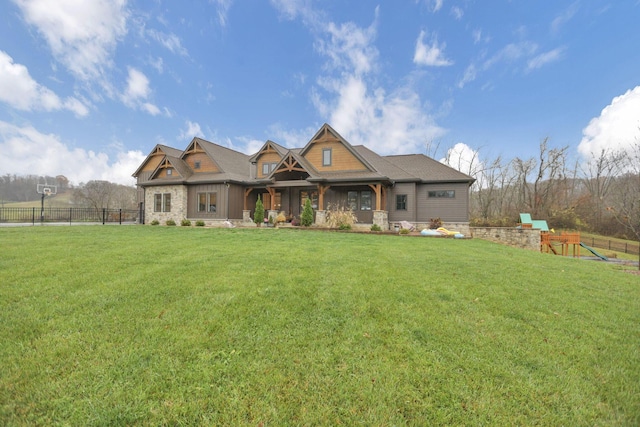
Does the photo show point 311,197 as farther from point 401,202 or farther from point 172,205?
point 172,205

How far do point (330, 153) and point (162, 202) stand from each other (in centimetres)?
1373

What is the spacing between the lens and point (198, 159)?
21.2 meters

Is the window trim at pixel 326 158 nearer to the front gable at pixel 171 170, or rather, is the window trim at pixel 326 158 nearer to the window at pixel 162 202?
the front gable at pixel 171 170

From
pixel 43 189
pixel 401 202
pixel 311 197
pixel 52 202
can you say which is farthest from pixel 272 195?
pixel 52 202

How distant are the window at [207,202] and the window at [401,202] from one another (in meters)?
13.2

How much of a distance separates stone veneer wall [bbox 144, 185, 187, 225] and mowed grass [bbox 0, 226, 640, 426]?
50.2ft

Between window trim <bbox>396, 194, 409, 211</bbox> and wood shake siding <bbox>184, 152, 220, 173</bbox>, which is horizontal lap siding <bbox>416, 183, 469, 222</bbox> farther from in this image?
wood shake siding <bbox>184, 152, 220, 173</bbox>

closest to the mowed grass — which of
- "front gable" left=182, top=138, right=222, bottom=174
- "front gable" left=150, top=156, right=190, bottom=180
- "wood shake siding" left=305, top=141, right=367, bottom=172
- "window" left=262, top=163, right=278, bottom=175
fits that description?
"wood shake siding" left=305, top=141, right=367, bottom=172

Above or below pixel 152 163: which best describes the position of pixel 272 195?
below

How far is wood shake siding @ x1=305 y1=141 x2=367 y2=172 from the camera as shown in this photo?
1750cm

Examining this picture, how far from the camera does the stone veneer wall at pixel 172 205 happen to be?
19672 mm

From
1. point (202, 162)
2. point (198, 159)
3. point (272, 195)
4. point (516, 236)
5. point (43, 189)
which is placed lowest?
point (516, 236)

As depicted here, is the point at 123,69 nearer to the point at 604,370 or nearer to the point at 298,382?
the point at 298,382

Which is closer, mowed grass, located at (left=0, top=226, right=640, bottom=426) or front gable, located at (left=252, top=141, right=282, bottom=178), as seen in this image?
mowed grass, located at (left=0, top=226, right=640, bottom=426)
